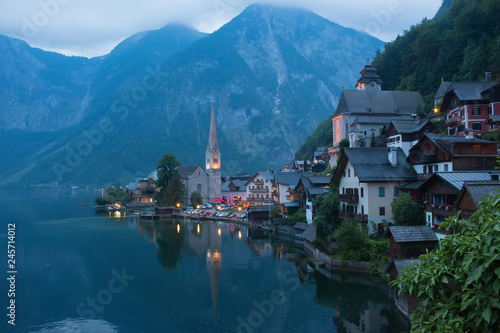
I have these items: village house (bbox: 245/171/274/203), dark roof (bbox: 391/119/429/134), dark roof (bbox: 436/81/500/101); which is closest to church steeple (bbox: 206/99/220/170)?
village house (bbox: 245/171/274/203)

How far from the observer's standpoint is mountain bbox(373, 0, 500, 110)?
174 feet

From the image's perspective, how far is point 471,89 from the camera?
43.3 meters

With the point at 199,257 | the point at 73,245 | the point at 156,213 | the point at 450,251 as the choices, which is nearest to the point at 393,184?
the point at 199,257

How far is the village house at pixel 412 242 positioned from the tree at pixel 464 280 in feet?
71.5

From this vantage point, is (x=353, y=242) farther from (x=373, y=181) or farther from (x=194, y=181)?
(x=194, y=181)

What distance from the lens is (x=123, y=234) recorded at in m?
58.2

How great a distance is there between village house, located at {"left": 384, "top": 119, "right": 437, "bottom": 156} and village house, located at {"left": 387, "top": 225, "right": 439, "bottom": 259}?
1705 centimetres

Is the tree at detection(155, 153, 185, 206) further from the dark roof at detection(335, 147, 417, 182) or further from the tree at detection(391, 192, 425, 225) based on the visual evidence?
the tree at detection(391, 192, 425, 225)

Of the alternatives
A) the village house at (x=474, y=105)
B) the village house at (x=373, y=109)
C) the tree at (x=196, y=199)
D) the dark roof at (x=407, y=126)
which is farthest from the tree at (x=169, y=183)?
the village house at (x=474, y=105)

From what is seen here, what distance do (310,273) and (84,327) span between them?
1828cm

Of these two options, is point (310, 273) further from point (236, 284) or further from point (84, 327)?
point (84, 327)

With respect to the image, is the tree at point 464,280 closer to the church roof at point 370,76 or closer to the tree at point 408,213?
the tree at point 408,213

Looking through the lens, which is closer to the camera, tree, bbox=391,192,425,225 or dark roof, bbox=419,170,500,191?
dark roof, bbox=419,170,500,191

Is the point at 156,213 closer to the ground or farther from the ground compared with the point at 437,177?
closer to the ground
